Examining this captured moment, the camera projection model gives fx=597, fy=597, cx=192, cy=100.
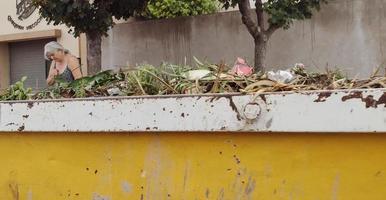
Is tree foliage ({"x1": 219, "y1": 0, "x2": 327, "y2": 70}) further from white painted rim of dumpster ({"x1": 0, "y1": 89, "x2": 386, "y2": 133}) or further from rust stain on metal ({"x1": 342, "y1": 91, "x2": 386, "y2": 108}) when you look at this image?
rust stain on metal ({"x1": 342, "y1": 91, "x2": 386, "y2": 108})

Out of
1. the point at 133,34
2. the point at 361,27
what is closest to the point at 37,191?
the point at 361,27

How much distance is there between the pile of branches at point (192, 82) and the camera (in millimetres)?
1947

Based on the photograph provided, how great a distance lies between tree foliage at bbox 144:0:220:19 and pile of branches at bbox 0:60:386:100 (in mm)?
6924

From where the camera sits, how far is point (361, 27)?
7613 millimetres

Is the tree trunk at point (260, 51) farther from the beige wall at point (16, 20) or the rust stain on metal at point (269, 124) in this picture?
the rust stain on metal at point (269, 124)

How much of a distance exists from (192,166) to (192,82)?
12.9 inches

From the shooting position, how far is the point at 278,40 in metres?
8.30

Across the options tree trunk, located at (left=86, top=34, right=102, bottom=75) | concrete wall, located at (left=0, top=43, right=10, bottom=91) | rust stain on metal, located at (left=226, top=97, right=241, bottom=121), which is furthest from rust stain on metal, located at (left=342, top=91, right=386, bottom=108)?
concrete wall, located at (left=0, top=43, right=10, bottom=91)

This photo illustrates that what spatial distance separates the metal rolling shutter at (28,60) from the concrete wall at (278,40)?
188 cm

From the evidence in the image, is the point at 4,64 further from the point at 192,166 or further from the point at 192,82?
the point at 192,166

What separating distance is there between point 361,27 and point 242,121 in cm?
618

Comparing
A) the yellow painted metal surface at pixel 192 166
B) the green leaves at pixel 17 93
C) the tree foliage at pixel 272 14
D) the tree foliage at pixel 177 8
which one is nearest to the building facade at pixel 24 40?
the tree foliage at pixel 177 8

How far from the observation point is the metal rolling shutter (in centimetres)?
1109

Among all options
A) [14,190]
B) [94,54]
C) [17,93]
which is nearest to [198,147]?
[14,190]
